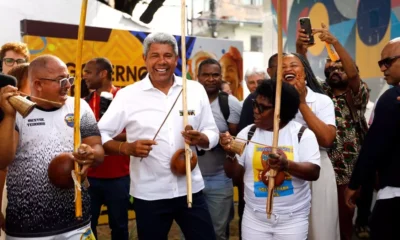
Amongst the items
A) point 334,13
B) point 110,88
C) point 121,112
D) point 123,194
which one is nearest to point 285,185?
point 121,112

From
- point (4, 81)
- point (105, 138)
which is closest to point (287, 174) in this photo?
point (105, 138)

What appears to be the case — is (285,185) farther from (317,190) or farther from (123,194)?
(123,194)

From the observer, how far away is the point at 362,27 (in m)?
6.11

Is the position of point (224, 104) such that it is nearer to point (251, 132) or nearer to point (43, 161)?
point (251, 132)

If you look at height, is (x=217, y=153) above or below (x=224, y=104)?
below

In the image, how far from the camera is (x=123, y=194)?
4824mm

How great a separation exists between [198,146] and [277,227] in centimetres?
82

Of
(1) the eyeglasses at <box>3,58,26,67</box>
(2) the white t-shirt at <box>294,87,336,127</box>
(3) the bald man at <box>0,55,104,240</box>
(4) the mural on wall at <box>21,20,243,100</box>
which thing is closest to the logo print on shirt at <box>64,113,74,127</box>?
(3) the bald man at <box>0,55,104,240</box>

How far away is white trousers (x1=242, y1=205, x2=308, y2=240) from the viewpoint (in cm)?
313

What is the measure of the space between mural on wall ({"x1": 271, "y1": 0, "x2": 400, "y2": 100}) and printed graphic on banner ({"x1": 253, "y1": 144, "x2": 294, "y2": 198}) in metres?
3.14

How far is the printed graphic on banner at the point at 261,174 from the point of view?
125 inches

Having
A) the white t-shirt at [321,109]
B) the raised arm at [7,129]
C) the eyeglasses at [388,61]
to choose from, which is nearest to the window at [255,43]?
the white t-shirt at [321,109]

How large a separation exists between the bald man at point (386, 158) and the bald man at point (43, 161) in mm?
1716

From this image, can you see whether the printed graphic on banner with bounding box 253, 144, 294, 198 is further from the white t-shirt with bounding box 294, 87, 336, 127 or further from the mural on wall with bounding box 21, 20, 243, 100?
the mural on wall with bounding box 21, 20, 243, 100
